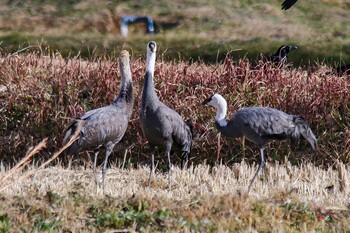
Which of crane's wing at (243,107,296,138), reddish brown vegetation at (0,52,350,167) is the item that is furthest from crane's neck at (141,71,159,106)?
reddish brown vegetation at (0,52,350,167)

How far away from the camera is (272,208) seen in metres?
7.49

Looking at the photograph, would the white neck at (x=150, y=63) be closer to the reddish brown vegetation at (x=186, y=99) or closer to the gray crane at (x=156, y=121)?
the gray crane at (x=156, y=121)

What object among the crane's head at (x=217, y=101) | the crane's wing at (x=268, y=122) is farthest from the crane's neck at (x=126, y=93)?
the crane's wing at (x=268, y=122)

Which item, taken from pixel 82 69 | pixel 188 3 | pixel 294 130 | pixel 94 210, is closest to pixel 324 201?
pixel 294 130

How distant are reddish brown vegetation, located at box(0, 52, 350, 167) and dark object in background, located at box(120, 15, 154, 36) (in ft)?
68.6

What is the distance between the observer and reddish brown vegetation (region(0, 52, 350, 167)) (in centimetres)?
1165

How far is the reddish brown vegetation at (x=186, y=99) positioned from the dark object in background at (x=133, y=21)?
68.6 ft

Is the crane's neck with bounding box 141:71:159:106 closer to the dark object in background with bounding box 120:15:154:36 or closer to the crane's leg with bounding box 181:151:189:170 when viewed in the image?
the crane's leg with bounding box 181:151:189:170

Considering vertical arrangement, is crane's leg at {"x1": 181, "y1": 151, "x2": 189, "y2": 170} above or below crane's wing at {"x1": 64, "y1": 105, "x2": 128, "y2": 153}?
below

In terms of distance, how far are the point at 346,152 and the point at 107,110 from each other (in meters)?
3.63

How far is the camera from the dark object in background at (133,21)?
3362 cm

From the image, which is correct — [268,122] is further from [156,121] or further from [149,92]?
[149,92]

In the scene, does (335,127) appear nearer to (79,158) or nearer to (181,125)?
(181,125)

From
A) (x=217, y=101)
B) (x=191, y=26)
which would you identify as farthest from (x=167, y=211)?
(x=191, y=26)
